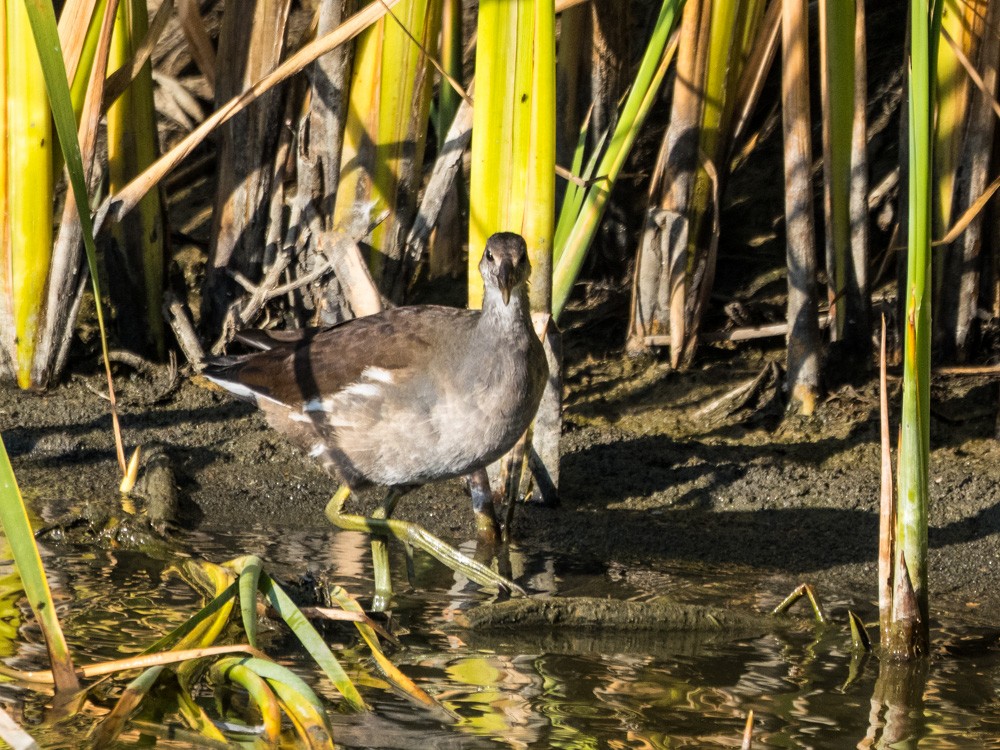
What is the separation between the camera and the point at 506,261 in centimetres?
397

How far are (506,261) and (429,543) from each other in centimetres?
97

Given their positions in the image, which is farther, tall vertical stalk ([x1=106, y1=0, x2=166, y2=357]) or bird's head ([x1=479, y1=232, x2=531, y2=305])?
tall vertical stalk ([x1=106, y1=0, x2=166, y2=357])

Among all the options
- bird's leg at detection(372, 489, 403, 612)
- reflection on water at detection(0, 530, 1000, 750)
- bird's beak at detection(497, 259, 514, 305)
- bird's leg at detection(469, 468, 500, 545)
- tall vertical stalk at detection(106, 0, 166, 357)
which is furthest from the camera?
tall vertical stalk at detection(106, 0, 166, 357)

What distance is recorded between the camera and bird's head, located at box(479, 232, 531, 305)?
3982 mm

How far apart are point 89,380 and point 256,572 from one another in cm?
312

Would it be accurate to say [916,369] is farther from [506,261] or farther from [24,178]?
[24,178]

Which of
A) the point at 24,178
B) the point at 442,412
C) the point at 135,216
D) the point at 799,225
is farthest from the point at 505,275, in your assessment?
the point at 135,216

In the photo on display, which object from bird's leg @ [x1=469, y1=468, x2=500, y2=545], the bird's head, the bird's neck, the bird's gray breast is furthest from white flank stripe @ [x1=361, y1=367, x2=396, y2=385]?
bird's leg @ [x1=469, y1=468, x2=500, y2=545]

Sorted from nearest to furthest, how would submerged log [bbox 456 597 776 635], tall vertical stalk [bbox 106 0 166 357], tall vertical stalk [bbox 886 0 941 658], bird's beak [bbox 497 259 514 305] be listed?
tall vertical stalk [bbox 886 0 941 658]
submerged log [bbox 456 597 776 635]
bird's beak [bbox 497 259 514 305]
tall vertical stalk [bbox 106 0 166 357]

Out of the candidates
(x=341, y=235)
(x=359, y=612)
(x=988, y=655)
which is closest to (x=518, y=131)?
(x=341, y=235)

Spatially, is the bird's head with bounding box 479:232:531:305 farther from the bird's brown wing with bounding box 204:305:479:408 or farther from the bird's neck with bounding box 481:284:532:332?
the bird's brown wing with bounding box 204:305:479:408

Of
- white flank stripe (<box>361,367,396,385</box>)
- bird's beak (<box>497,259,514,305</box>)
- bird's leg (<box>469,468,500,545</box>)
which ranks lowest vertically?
bird's leg (<box>469,468,500,545</box>)

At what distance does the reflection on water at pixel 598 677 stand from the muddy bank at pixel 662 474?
37 cm

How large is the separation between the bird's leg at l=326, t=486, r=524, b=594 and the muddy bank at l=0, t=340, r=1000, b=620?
1.51ft
